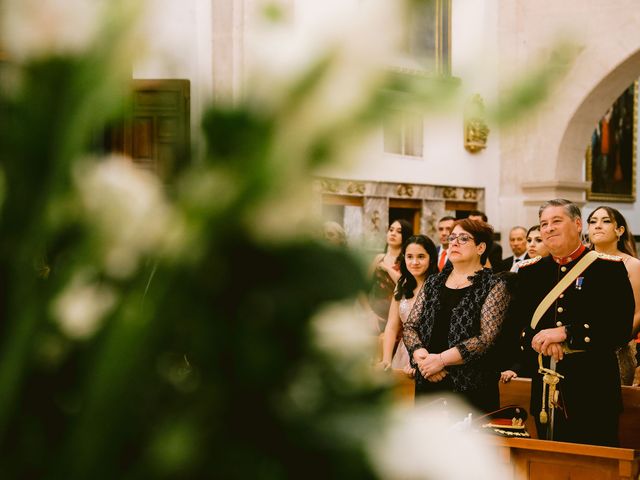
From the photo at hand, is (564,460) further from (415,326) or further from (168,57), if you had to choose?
(168,57)

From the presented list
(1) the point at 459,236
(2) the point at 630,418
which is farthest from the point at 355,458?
(2) the point at 630,418

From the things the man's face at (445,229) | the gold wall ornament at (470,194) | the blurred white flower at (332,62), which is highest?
the gold wall ornament at (470,194)

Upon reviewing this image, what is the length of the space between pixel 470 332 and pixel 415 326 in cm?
32

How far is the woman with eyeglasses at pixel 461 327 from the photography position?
424cm

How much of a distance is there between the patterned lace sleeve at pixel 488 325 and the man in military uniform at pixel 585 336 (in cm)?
18

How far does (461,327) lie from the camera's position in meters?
4.28

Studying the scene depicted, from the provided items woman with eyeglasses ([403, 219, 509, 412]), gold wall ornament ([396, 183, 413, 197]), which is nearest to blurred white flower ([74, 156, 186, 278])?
woman with eyeglasses ([403, 219, 509, 412])

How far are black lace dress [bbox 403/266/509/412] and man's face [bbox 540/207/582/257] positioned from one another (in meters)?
0.29

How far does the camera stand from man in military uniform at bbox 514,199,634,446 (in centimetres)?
410

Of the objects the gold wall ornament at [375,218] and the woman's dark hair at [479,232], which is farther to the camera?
the gold wall ornament at [375,218]

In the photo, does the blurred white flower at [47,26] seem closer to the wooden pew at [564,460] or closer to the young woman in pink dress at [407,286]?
the wooden pew at [564,460]

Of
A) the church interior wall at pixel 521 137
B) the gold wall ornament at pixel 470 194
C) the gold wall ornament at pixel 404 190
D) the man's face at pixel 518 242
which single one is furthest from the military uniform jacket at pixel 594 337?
the gold wall ornament at pixel 470 194

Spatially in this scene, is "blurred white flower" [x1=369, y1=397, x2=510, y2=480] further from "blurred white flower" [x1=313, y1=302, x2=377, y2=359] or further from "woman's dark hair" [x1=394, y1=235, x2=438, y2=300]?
"woman's dark hair" [x1=394, y1=235, x2=438, y2=300]

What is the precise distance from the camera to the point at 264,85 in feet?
1.33
